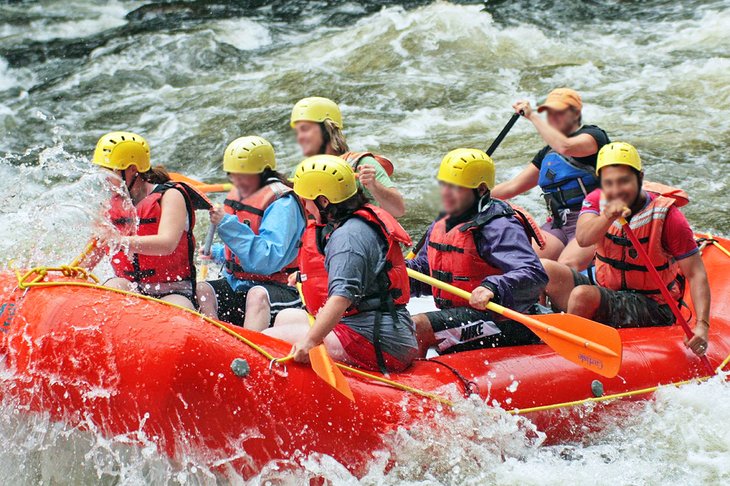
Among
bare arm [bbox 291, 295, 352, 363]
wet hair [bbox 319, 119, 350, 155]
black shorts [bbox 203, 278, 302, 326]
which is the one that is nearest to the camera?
bare arm [bbox 291, 295, 352, 363]

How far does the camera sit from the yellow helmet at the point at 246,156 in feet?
14.8

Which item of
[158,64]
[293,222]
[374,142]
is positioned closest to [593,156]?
[293,222]

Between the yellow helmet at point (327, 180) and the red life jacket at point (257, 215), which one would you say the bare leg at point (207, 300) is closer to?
the red life jacket at point (257, 215)

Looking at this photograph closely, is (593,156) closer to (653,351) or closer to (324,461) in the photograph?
(653,351)

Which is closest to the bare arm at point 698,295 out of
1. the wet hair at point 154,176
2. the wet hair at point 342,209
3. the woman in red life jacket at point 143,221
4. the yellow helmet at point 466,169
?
the yellow helmet at point 466,169

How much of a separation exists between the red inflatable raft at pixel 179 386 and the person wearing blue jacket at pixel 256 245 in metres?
0.78

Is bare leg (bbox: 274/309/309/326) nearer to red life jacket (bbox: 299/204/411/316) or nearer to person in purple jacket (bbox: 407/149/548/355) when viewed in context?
red life jacket (bbox: 299/204/411/316)

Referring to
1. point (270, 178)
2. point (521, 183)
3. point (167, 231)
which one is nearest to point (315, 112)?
point (270, 178)

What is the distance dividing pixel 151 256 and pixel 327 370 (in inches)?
46.4

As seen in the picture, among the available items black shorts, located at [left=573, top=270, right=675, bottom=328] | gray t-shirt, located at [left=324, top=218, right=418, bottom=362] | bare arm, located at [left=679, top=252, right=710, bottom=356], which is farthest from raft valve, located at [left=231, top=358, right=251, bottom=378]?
bare arm, located at [left=679, top=252, right=710, bottom=356]

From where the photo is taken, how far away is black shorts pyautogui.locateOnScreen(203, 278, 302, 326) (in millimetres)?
4430

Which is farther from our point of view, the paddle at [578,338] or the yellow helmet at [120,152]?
the yellow helmet at [120,152]

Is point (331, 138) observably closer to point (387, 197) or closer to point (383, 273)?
point (387, 197)

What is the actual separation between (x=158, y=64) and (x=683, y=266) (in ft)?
28.2
